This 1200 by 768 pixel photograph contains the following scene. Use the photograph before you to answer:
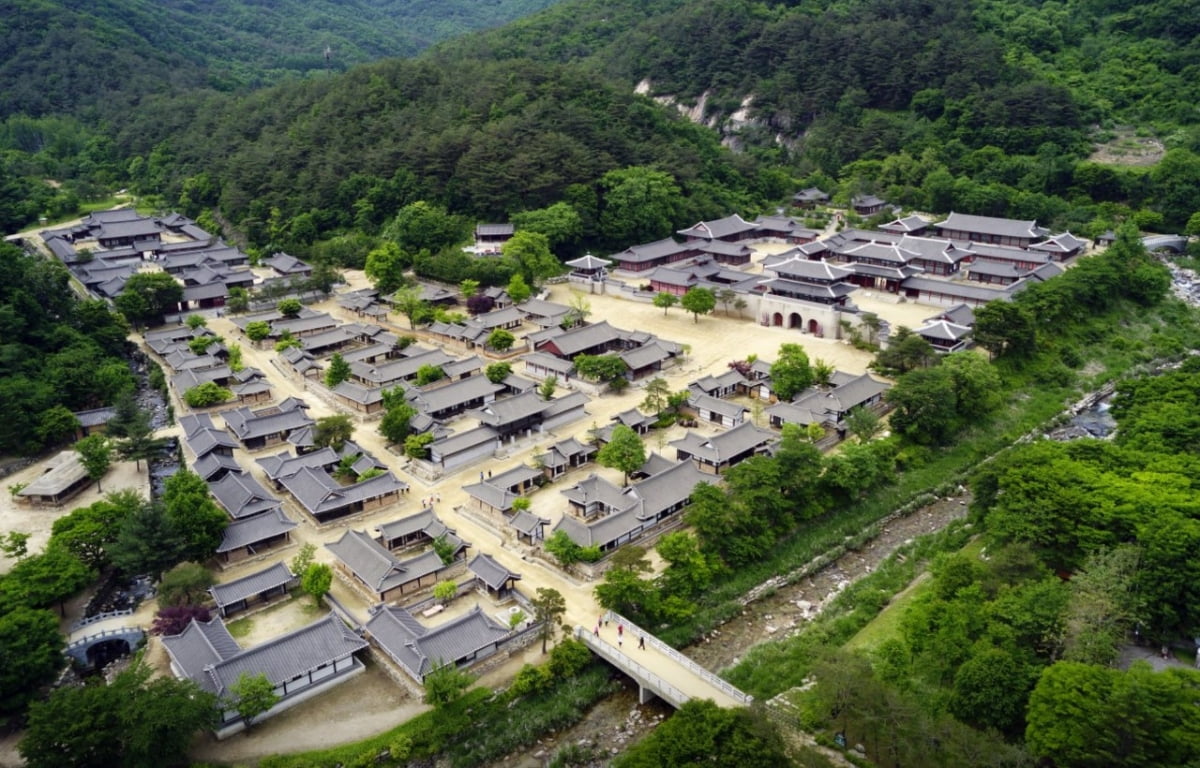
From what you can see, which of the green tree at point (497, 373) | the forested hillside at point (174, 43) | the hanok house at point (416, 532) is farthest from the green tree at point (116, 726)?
the forested hillside at point (174, 43)

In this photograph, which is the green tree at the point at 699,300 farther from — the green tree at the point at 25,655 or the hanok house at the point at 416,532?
the green tree at the point at 25,655

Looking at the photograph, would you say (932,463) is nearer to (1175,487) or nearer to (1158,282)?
(1175,487)

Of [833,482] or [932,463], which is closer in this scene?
[833,482]

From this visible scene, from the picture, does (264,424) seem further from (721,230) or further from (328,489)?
(721,230)

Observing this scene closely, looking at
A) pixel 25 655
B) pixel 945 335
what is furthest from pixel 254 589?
pixel 945 335

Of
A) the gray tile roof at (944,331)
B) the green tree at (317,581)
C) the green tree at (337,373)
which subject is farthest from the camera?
the gray tile roof at (944,331)

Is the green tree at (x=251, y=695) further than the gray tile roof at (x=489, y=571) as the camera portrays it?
No

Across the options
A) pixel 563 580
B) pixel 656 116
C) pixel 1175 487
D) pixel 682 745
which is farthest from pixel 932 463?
pixel 656 116
